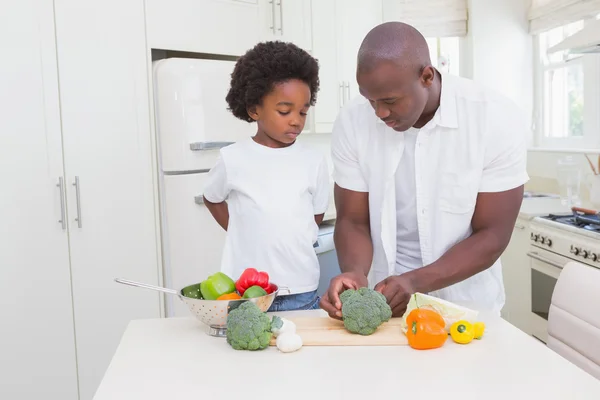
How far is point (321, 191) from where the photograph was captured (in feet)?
6.18

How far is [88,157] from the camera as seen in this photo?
9.25ft

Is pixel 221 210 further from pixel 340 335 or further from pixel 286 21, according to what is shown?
pixel 286 21

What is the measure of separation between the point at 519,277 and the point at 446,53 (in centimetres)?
194

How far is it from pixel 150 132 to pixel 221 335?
186 cm

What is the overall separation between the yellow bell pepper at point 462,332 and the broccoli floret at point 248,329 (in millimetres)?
352

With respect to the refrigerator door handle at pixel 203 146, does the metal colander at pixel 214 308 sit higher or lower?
lower

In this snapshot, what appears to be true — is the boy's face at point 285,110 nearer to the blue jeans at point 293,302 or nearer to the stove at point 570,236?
the blue jeans at point 293,302

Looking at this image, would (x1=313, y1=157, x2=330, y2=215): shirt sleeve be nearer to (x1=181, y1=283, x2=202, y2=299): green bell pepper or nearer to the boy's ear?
the boy's ear

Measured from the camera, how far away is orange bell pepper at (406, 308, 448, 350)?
3.95 feet

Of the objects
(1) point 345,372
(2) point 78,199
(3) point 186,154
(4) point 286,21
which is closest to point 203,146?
(3) point 186,154

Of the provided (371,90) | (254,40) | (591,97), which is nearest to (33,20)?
(254,40)

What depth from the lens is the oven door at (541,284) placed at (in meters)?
3.16

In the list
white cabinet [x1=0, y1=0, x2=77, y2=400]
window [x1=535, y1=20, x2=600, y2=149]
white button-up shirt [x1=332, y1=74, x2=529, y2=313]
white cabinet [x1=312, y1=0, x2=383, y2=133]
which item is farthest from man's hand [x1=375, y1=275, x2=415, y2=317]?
window [x1=535, y1=20, x2=600, y2=149]

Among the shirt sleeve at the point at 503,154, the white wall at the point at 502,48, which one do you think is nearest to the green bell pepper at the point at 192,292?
the shirt sleeve at the point at 503,154
